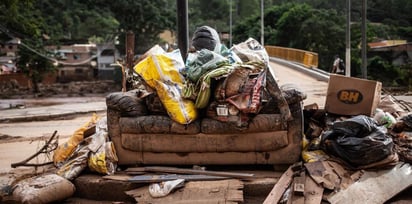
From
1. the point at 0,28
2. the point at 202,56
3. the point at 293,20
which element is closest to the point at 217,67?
the point at 202,56

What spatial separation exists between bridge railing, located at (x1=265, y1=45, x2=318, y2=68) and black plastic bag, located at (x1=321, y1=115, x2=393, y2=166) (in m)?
24.1

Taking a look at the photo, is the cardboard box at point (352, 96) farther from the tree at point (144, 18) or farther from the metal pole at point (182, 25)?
the tree at point (144, 18)

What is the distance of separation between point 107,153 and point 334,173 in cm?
231

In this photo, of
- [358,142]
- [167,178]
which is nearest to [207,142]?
[167,178]

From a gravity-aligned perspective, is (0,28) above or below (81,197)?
above

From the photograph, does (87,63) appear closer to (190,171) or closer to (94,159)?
(94,159)

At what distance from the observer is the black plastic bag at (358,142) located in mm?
4543

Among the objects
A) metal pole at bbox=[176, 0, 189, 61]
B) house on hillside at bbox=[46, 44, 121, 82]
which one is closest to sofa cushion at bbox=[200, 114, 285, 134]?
metal pole at bbox=[176, 0, 189, 61]

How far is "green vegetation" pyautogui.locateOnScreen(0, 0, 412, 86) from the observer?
35094 millimetres

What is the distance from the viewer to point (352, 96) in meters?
5.77

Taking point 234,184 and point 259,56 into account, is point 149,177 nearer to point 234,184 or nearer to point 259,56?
point 234,184

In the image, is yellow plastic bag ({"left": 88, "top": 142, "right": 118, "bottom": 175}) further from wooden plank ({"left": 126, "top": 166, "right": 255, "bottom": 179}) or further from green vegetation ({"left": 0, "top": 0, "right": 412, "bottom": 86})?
green vegetation ({"left": 0, "top": 0, "right": 412, "bottom": 86})

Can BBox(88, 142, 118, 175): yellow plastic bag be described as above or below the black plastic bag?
below

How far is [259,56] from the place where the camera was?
5211 millimetres
